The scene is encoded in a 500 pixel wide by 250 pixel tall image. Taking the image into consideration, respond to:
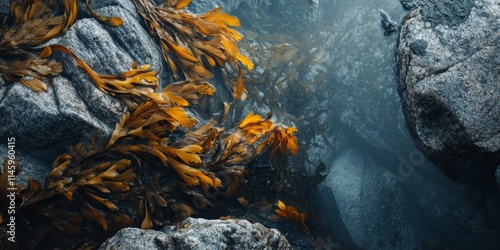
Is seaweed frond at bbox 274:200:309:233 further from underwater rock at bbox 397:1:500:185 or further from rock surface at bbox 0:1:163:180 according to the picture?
rock surface at bbox 0:1:163:180

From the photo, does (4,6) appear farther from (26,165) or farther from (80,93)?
(26,165)

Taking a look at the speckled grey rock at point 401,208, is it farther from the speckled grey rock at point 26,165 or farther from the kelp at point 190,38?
the speckled grey rock at point 26,165

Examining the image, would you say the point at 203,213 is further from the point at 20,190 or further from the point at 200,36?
the point at 200,36

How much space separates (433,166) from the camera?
2980 millimetres

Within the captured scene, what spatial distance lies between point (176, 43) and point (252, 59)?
2.83ft

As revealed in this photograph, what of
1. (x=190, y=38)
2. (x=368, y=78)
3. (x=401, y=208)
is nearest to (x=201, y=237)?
(x=190, y=38)

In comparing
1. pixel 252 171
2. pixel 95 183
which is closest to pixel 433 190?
pixel 252 171

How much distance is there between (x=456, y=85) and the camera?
8.22ft

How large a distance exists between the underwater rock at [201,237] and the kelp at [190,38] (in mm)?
1272

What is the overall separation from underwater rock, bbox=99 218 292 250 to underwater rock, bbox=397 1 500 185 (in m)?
1.33

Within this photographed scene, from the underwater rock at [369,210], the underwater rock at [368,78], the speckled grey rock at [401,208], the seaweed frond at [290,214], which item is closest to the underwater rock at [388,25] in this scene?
the underwater rock at [368,78]

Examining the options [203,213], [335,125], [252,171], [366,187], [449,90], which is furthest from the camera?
[335,125]

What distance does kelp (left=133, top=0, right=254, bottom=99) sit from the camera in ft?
9.96

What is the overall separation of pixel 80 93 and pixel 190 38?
3.27 ft
